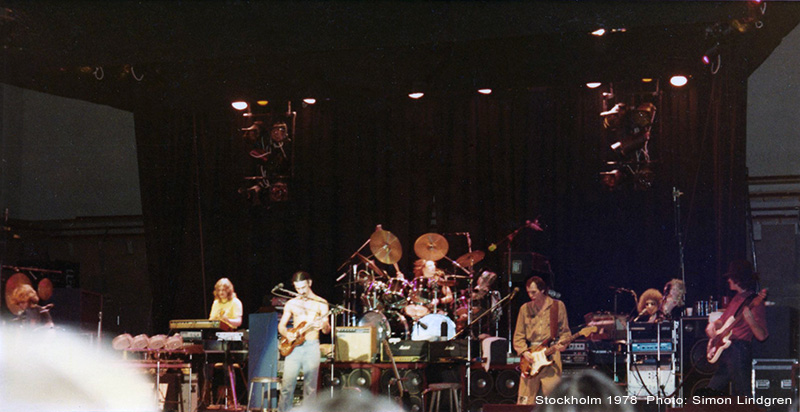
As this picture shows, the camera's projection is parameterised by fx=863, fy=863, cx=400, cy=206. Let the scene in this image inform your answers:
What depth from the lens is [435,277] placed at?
11.5 metres

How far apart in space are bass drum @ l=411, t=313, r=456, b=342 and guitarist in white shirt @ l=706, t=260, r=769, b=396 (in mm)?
3550

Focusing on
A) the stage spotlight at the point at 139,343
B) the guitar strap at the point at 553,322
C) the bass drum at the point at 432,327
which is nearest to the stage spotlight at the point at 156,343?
the stage spotlight at the point at 139,343

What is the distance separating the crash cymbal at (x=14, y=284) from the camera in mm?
9461

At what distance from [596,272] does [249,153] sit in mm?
5673

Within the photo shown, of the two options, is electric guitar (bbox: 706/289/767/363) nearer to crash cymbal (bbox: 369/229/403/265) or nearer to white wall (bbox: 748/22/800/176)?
crash cymbal (bbox: 369/229/403/265)

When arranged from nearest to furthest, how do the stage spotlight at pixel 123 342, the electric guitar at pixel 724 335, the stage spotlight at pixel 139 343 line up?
1. the electric guitar at pixel 724 335
2. the stage spotlight at pixel 139 343
3. the stage spotlight at pixel 123 342

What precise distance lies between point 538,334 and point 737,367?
1.92m

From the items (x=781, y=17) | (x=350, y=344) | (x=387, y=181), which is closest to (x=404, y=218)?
(x=387, y=181)

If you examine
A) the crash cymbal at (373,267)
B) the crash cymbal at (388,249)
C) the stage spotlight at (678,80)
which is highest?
the stage spotlight at (678,80)

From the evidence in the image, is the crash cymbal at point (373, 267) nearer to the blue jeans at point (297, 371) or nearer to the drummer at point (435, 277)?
the drummer at point (435, 277)

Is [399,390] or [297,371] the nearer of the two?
[297,371]

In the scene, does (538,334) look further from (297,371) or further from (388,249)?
(388,249)

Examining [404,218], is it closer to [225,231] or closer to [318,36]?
[225,231]

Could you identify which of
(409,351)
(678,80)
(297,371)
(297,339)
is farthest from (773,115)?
(297,371)
